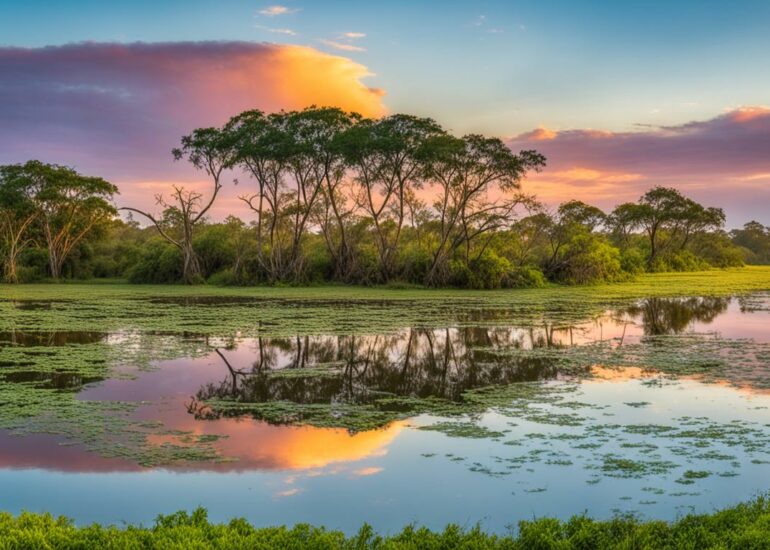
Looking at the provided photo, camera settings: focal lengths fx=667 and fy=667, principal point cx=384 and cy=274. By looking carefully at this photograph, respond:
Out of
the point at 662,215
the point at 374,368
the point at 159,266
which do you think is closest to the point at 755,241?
the point at 662,215

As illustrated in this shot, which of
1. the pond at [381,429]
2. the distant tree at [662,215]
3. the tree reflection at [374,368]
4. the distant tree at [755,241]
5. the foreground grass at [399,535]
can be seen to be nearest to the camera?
the foreground grass at [399,535]

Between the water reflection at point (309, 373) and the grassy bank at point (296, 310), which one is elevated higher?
the grassy bank at point (296, 310)

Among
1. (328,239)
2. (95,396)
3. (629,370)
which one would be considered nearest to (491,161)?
(328,239)

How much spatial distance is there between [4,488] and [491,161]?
39235 millimetres

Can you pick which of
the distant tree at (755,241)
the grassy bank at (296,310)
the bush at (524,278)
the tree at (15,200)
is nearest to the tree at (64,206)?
the tree at (15,200)

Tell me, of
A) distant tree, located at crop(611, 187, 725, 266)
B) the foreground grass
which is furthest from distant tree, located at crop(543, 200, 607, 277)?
the foreground grass

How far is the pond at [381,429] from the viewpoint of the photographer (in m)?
6.40

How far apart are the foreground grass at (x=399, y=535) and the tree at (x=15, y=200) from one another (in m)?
53.1

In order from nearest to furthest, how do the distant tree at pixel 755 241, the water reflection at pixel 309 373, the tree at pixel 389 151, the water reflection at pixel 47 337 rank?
1. the water reflection at pixel 309 373
2. the water reflection at pixel 47 337
3. the tree at pixel 389 151
4. the distant tree at pixel 755 241

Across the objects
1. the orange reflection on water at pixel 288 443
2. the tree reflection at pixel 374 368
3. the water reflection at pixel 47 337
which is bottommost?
the orange reflection on water at pixel 288 443

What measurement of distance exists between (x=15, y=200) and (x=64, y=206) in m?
4.04

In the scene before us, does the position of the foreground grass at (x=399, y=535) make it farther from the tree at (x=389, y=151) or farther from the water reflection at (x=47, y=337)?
the tree at (x=389, y=151)

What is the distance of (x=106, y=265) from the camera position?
62.5m

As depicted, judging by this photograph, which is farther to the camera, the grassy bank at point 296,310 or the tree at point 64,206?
the tree at point 64,206
